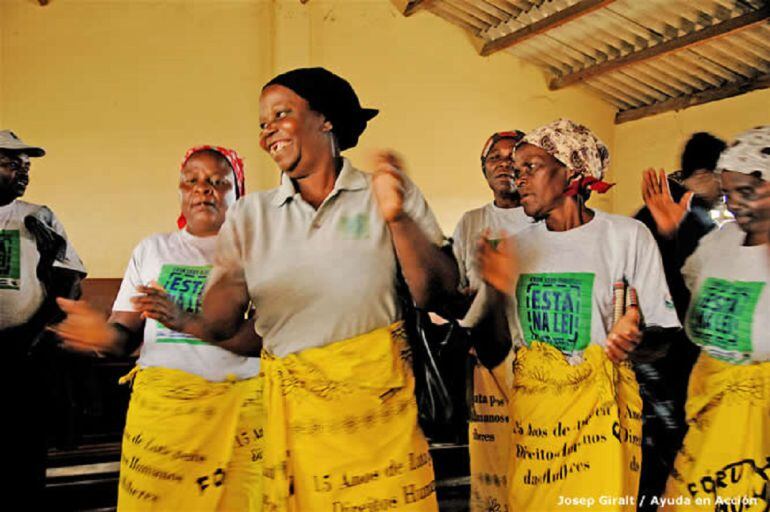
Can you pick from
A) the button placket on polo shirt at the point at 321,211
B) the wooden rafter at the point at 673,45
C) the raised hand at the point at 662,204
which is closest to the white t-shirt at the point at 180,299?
the button placket on polo shirt at the point at 321,211

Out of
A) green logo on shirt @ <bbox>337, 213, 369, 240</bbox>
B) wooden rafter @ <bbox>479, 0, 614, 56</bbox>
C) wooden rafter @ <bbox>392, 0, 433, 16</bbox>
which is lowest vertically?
green logo on shirt @ <bbox>337, 213, 369, 240</bbox>

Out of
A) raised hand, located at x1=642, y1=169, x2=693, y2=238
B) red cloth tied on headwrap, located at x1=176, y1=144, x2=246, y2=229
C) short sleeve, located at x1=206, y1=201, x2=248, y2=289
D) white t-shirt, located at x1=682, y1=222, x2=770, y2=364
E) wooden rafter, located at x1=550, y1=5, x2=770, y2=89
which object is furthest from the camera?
wooden rafter, located at x1=550, y1=5, x2=770, y2=89

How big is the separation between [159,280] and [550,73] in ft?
26.3

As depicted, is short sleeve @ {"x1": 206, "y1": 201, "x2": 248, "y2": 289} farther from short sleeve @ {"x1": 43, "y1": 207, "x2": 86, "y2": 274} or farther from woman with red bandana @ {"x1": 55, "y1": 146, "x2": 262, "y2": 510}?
short sleeve @ {"x1": 43, "y1": 207, "x2": 86, "y2": 274}

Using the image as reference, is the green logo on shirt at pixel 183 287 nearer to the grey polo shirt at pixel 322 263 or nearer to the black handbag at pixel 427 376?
Answer: the grey polo shirt at pixel 322 263

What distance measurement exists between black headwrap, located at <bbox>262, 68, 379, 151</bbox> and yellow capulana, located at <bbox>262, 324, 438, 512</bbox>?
625mm

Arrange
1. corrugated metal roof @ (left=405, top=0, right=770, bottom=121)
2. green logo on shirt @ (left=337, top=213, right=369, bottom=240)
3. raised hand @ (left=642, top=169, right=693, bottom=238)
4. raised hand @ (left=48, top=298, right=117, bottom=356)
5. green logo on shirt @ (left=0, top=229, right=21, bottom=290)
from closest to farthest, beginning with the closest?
green logo on shirt @ (left=337, top=213, right=369, bottom=240), raised hand @ (left=48, top=298, right=117, bottom=356), raised hand @ (left=642, top=169, right=693, bottom=238), green logo on shirt @ (left=0, top=229, right=21, bottom=290), corrugated metal roof @ (left=405, top=0, right=770, bottom=121)

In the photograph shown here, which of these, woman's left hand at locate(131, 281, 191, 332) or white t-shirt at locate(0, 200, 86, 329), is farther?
white t-shirt at locate(0, 200, 86, 329)

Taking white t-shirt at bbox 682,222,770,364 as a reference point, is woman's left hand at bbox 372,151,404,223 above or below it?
above

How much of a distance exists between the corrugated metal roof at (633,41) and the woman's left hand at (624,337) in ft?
18.4

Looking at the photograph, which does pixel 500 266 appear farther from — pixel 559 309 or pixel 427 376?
pixel 427 376

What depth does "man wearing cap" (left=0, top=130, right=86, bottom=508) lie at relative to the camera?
4016 mm

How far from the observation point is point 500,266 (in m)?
3.27

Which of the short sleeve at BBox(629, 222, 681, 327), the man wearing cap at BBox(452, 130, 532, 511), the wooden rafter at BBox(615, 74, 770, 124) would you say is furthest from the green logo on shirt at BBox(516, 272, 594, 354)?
the wooden rafter at BBox(615, 74, 770, 124)
